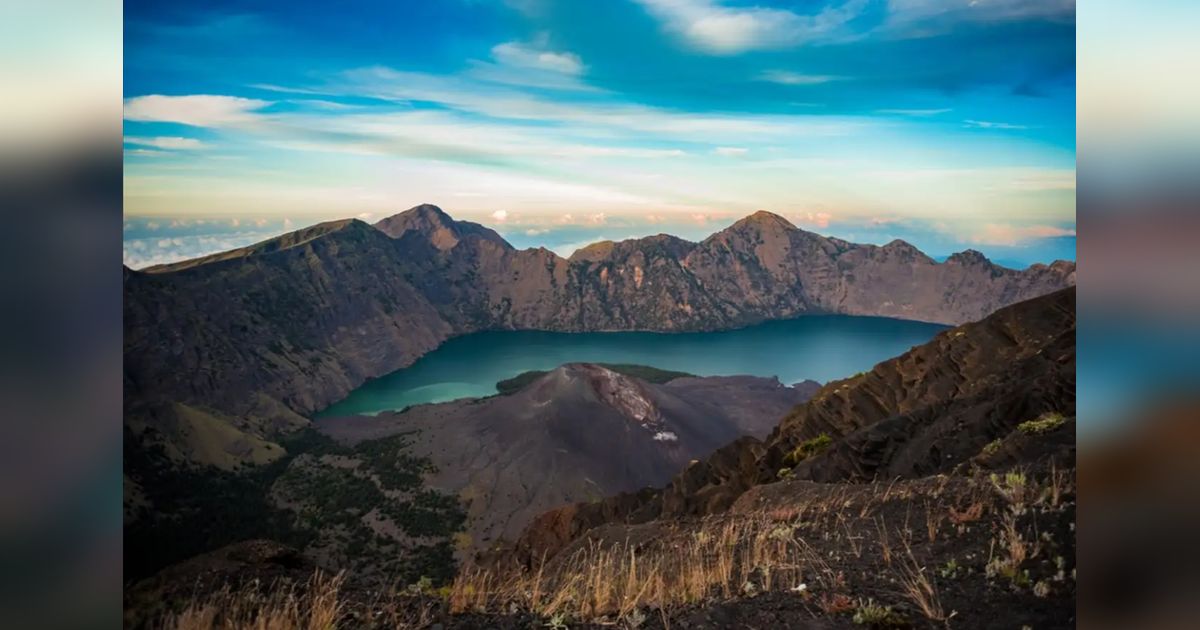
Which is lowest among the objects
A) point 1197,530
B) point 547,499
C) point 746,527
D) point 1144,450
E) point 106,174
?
point 547,499

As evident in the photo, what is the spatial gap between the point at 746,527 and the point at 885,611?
3.01 metres

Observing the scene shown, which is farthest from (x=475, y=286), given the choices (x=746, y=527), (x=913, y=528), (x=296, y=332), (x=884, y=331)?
(x=913, y=528)

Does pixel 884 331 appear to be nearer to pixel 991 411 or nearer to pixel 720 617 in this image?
pixel 991 411

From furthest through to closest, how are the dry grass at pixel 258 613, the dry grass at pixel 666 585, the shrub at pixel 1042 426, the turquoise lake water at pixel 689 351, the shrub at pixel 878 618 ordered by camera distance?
the turquoise lake water at pixel 689 351, the shrub at pixel 1042 426, the dry grass at pixel 666 585, the dry grass at pixel 258 613, the shrub at pixel 878 618

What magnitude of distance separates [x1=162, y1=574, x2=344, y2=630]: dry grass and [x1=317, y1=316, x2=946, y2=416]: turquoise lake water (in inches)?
734

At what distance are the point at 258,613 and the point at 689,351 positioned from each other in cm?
2437

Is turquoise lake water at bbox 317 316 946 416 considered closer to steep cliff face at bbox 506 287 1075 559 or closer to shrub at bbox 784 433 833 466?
steep cliff face at bbox 506 287 1075 559

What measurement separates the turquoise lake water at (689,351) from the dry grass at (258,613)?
18.6 metres

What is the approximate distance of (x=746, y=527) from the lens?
6.21 metres

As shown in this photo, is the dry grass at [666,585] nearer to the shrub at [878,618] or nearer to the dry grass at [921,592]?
the dry grass at [921,592]

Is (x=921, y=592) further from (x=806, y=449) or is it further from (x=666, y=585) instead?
(x=806, y=449)

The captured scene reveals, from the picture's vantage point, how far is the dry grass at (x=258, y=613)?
3.33m

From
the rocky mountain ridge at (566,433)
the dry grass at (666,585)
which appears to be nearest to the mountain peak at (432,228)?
the dry grass at (666,585)

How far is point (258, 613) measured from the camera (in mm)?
3535
